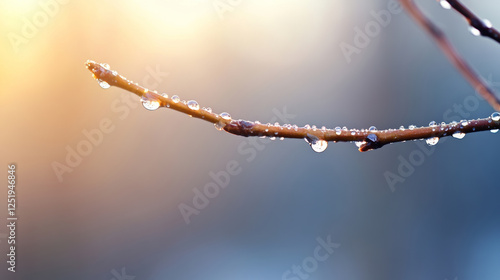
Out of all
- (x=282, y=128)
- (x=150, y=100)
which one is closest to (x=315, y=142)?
(x=282, y=128)

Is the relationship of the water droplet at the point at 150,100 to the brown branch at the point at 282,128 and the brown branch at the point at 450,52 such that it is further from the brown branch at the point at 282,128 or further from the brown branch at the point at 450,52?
the brown branch at the point at 450,52

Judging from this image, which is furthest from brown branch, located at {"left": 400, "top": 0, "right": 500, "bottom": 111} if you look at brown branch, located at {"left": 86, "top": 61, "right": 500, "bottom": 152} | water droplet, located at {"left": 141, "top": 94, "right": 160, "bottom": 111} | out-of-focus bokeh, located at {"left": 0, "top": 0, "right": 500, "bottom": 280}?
out-of-focus bokeh, located at {"left": 0, "top": 0, "right": 500, "bottom": 280}

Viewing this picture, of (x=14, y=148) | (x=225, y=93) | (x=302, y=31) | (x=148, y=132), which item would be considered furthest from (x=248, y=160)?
(x=14, y=148)

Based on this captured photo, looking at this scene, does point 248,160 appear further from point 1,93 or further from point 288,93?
point 1,93

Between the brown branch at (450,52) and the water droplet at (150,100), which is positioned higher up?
the brown branch at (450,52)

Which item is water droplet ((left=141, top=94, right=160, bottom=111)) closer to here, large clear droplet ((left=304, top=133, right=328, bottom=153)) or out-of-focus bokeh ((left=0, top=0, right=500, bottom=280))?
large clear droplet ((left=304, top=133, right=328, bottom=153))

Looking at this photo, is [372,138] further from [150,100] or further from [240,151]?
[240,151]

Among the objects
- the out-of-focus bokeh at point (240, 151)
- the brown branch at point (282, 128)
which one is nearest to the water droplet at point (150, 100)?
the brown branch at point (282, 128)
